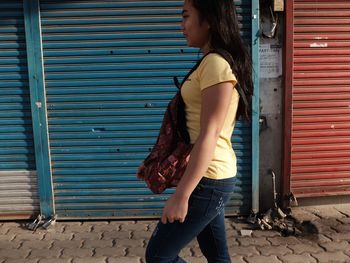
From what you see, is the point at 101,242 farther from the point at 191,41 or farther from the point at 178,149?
the point at 191,41

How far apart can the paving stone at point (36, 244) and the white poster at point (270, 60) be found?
268 cm

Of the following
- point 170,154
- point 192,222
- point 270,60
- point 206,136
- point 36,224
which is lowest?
point 36,224

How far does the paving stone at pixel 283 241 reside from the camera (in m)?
4.20

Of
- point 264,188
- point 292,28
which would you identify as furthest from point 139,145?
point 292,28

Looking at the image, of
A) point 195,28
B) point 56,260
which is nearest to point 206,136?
point 195,28

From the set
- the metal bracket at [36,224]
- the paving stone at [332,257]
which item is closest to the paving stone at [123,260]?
the metal bracket at [36,224]

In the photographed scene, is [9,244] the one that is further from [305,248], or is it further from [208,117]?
[208,117]

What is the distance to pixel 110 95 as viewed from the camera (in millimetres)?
4500

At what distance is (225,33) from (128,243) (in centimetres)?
271

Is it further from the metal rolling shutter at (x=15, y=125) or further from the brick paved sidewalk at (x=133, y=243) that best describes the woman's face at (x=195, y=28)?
the metal rolling shutter at (x=15, y=125)

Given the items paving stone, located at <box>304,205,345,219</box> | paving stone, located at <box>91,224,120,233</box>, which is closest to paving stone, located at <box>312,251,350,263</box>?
paving stone, located at <box>304,205,345,219</box>

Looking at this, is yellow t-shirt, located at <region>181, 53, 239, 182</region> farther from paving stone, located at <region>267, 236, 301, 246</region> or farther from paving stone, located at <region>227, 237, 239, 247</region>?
paving stone, located at <region>267, 236, 301, 246</region>

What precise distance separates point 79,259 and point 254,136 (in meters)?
2.06

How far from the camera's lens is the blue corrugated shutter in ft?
14.4
